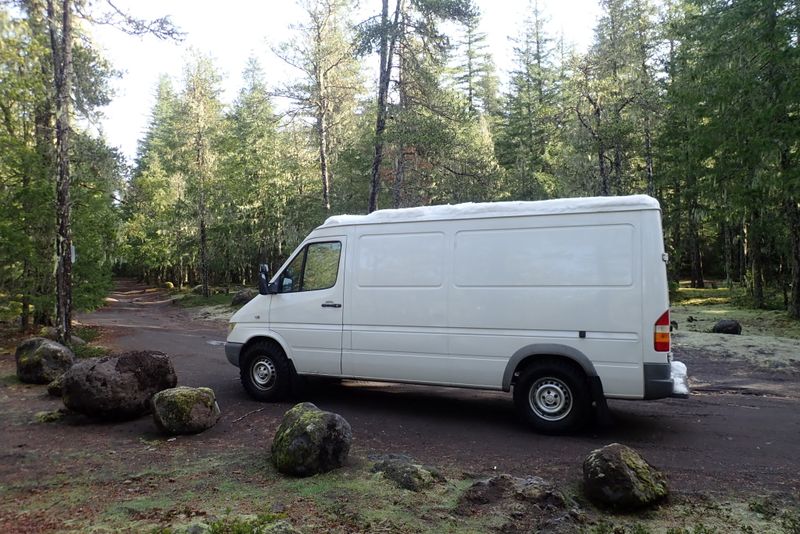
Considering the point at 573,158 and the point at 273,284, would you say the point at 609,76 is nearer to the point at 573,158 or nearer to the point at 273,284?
the point at 573,158

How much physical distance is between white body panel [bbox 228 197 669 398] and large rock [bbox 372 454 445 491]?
1.98 metres

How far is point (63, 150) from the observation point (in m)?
11.7

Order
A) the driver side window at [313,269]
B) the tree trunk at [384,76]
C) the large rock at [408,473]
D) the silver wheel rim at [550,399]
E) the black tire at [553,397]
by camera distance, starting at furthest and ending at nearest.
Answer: the tree trunk at [384,76], the driver side window at [313,269], the silver wheel rim at [550,399], the black tire at [553,397], the large rock at [408,473]

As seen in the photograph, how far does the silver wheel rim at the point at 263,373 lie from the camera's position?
7.76 metres

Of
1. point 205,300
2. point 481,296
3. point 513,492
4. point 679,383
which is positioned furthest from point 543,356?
point 205,300

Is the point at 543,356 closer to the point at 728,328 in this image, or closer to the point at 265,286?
the point at 265,286

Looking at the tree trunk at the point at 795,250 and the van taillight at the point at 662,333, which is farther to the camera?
the tree trunk at the point at 795,250

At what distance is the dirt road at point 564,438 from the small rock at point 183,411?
171mm

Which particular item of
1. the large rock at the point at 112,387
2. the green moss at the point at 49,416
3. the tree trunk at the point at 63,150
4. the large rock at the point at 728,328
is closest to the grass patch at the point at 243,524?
the large rock at the point at 112,387

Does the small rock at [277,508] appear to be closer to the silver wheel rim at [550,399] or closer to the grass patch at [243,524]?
the grass patch at [243,524]

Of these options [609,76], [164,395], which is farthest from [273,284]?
[609,76]

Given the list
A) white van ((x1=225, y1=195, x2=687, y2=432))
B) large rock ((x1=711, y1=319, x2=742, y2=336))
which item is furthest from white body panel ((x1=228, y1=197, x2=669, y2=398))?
large rock ((x1=711, y1=319, x2=742, y2=336))

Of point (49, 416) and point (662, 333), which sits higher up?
point (662, 333)

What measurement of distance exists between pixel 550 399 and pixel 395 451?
6.24 feet
